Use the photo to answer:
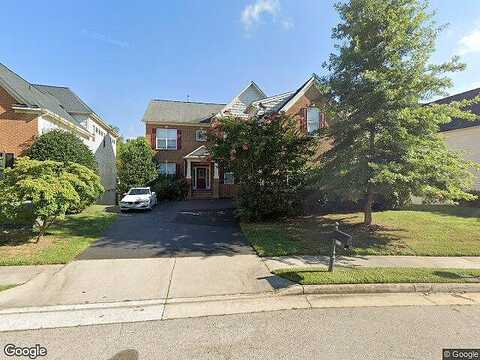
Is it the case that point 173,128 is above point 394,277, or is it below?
above

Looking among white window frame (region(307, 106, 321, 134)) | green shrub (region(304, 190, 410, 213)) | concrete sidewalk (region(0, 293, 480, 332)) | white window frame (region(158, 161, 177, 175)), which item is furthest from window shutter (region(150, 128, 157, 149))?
concrete sidewalk (region(0, 293, 480, 332))

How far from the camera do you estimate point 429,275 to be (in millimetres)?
6492

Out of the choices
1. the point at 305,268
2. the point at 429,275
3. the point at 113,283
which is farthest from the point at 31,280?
the point at 429,275

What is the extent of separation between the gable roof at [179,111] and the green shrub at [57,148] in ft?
36.9

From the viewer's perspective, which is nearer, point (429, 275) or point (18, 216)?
point (429, 275)

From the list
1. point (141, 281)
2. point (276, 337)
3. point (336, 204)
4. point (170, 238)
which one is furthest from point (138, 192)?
point (276, 337)

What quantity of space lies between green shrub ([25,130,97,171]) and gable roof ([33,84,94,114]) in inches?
358

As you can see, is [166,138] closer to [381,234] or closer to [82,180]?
[82,180]

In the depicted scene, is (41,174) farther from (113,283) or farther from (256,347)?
(256,347)

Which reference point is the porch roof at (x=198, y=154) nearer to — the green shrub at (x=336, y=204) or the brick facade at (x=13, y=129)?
the brick facade at (x=13, y=129)

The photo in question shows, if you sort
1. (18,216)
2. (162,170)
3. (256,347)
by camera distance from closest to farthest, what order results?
1. (256,347)
2. (18,216)
3. (162,170)

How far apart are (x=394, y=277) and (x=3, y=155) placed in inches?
677

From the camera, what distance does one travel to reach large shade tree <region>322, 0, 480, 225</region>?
882cm

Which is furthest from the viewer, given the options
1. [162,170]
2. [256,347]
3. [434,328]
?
[162,170]
